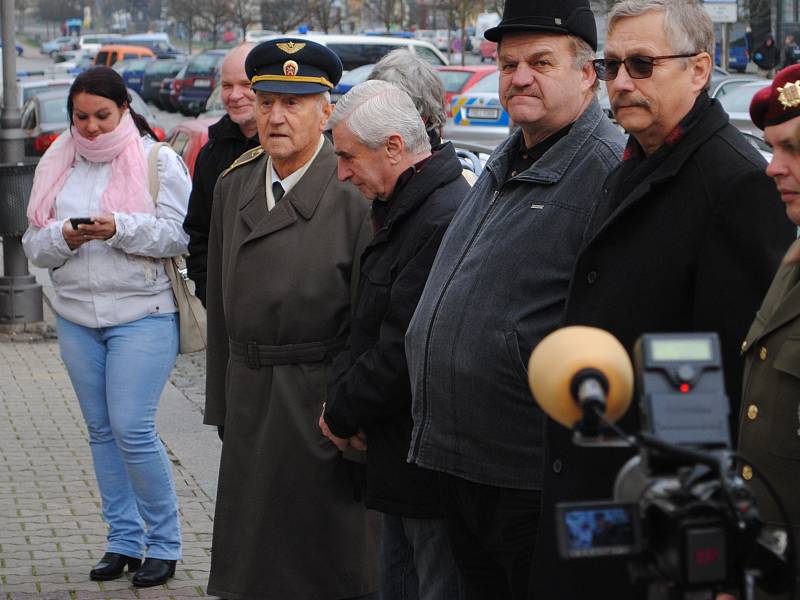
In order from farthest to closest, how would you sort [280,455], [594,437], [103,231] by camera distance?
[103,231], [280,455], [594,437]

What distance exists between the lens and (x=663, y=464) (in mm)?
1749

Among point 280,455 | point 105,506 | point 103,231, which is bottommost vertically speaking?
point 105,506

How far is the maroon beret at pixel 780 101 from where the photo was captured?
2670 millimetres

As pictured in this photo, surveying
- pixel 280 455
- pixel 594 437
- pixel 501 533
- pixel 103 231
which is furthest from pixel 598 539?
pixel 103 231

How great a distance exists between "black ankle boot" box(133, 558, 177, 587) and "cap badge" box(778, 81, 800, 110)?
11.4 feet

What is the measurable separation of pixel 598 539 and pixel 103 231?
12.4 feet

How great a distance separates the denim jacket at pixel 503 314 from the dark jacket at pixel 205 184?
230 cm

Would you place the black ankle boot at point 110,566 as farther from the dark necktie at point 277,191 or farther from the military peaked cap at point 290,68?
the military peaked cap at point 290,68

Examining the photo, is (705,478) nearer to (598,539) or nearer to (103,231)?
(598,539)

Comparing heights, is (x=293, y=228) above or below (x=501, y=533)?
above

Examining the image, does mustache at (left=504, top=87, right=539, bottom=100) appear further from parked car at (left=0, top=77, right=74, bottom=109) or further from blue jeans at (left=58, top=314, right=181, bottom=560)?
parked car at (left=0, top=77, right=74, bottom=109)

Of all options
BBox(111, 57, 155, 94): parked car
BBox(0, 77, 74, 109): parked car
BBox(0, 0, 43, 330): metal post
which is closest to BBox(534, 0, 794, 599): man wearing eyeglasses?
BBox(0, 0, 43, 330): metal post

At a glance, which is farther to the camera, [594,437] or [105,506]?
[105,506]

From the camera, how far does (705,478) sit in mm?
1736
